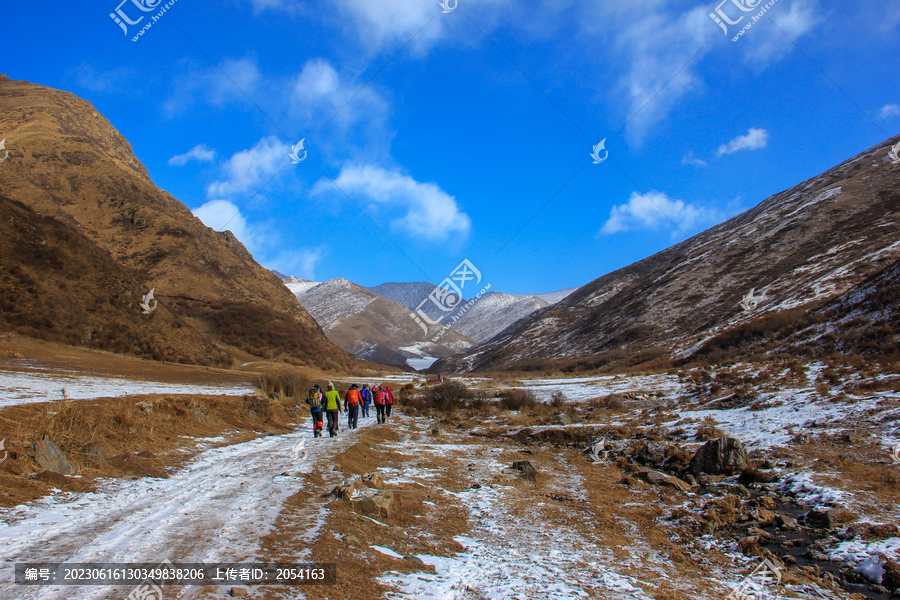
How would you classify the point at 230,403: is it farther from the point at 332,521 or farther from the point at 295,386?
the point at 332,521

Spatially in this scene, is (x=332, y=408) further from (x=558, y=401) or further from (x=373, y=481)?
(x=558, y=401)

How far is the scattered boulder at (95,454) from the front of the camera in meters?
7.47

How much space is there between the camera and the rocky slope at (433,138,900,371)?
128 ft

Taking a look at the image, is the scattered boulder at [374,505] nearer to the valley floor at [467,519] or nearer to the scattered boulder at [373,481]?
the valley floor at [467,519]

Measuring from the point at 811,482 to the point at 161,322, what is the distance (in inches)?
1759

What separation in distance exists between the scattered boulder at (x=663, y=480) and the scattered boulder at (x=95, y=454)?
1042cm

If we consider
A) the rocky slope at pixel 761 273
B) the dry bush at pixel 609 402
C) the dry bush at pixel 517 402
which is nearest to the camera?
the dry bush at pixel 609 402

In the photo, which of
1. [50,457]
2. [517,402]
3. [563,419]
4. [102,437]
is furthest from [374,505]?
[517,402]

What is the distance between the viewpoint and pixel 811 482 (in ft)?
26.2

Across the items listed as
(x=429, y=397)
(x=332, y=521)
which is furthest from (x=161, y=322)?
(x=332, y=521)

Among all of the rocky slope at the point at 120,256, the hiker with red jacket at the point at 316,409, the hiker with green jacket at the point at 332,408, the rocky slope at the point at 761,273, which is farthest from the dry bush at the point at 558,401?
the rocky slope at the point at 120,256

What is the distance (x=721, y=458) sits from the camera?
9695mm

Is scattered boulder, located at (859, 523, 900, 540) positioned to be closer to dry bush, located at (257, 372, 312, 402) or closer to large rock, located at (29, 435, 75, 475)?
large rock, located at (29, 435, 75, 475)

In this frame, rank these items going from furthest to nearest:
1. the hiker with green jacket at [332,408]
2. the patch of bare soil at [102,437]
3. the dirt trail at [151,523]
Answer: the hiker with green jacket at [332,408]
the patch of bare soil at [102,437]
the dirt trail at [151,523]
